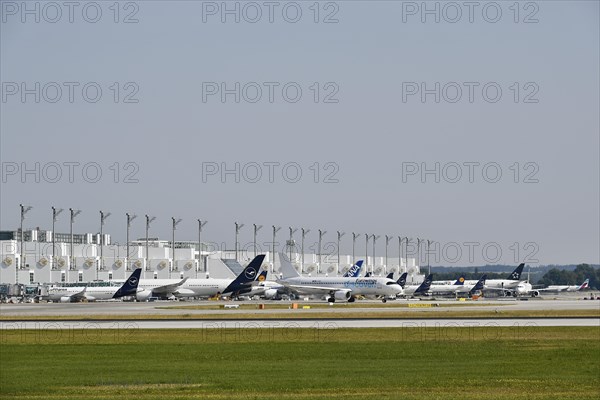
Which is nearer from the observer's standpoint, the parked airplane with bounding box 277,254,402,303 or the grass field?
the grass field

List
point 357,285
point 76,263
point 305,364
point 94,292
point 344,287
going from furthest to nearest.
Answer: point 76,263 < point 94,292 < point 344,287 < point 357,285 < point 305,364

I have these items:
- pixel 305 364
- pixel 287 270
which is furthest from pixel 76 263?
pixel 305 364

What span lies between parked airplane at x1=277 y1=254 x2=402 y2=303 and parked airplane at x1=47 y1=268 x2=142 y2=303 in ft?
68.2

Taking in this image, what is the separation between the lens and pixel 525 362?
4531 centimetres

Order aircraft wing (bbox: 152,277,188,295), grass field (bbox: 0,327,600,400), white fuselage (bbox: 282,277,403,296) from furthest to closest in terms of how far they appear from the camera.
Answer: aircraft wing (bbox: 152,277,188,295), white fuselage (bbox: 282,277,403,296), grass field (bbox: 0,327,600,400)

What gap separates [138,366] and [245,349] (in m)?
9.03

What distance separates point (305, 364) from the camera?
45250 mm

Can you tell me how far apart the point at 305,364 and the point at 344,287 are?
94157mm

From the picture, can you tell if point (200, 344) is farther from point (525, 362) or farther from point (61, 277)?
point (61, 277)

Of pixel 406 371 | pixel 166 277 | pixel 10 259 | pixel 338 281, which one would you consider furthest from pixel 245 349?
pixel 166 277

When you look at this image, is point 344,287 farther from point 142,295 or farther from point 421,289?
point 421,289

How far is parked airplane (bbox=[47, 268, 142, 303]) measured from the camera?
465 ft

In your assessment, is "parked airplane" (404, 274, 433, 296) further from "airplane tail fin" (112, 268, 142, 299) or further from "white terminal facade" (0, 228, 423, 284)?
"airplane tail fin" (112, 268, 142, 299)

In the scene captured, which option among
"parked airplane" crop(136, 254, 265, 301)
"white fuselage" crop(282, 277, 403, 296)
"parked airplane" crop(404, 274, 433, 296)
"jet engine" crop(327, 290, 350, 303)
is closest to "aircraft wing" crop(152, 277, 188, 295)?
"parked airplane" crop(136, 254, 265, 301)
